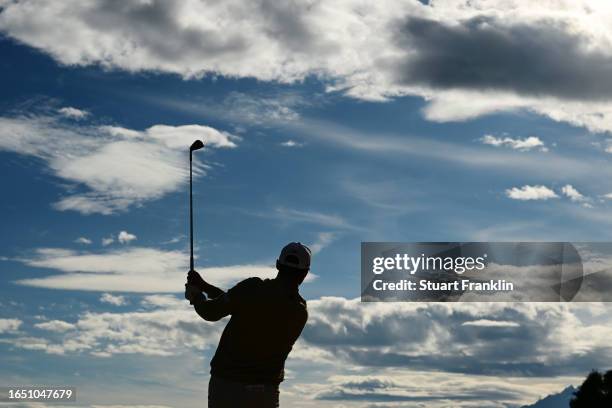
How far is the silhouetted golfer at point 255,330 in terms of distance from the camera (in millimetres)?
10867

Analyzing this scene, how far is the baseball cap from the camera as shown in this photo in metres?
11.1

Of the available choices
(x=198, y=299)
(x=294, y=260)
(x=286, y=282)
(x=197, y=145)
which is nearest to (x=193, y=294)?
(x=198, y=299)

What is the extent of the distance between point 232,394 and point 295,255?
173 centimetres

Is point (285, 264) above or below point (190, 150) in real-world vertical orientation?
below

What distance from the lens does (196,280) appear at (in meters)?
11.8

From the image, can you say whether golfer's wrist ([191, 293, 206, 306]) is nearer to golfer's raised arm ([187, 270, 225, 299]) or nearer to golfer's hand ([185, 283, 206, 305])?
golfer's hand ([185, 283, 206, 305])

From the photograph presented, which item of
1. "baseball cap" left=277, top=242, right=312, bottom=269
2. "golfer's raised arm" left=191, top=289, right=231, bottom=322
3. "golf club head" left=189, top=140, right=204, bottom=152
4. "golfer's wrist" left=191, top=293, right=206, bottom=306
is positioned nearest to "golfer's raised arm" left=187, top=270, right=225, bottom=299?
"golfer's wrist" left=191, top=293, right=206, bottom=306

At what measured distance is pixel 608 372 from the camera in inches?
4879

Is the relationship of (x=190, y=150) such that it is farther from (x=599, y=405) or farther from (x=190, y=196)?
(x=599, y=405)

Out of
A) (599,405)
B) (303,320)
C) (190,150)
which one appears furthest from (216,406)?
(599,405)

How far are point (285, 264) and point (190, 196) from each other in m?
3.08

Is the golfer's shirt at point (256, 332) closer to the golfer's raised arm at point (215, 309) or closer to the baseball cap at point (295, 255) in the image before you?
the golfer's raised arm at point (215, 309)

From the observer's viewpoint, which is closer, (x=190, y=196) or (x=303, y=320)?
(x=303, y=320)

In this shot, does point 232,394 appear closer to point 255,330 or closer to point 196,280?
point 255,330
